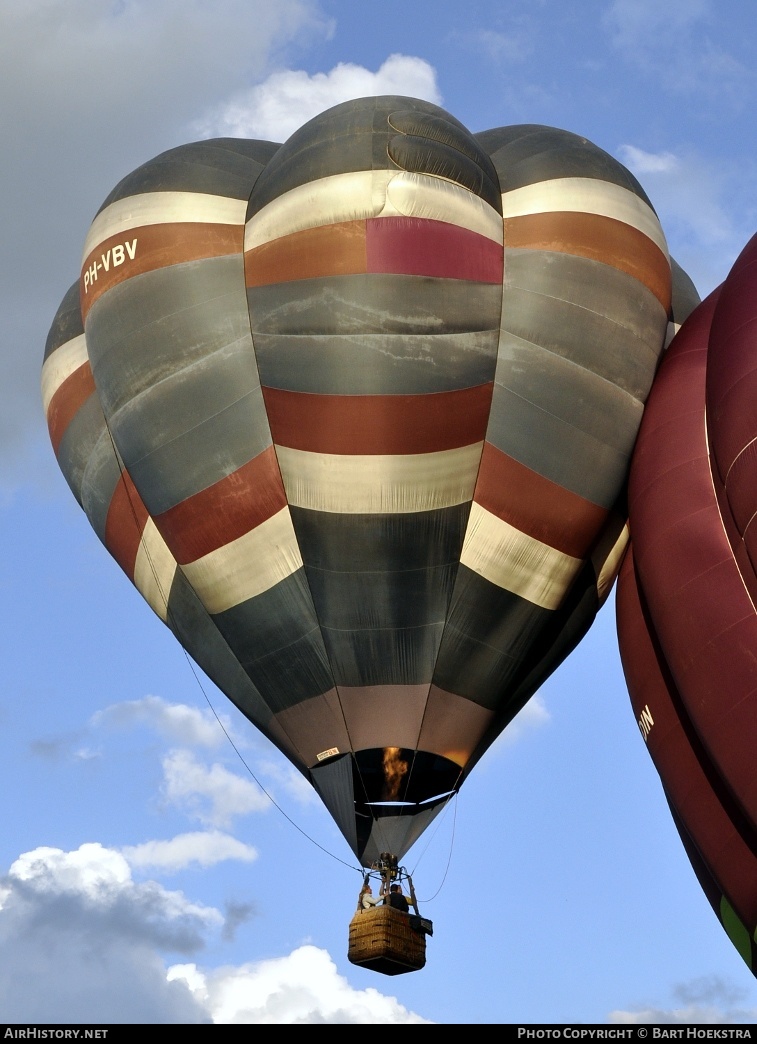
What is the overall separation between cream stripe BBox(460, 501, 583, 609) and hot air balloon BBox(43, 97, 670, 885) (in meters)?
0.03

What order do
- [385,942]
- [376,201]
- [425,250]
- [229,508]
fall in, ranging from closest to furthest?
[385,942] < [425,250] < [376,201] < [229,508]

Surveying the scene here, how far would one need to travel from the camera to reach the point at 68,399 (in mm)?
20953

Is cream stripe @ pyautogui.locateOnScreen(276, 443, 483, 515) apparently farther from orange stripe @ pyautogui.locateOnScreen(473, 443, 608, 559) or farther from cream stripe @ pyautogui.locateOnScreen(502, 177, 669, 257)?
cream stripe @ pyautogui.locateOnScreen(502, 177, 669, 257)

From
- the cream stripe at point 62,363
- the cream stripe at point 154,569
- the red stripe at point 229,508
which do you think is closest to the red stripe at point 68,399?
the cream stripe at point 62,363

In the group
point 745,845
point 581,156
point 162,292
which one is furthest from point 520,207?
point 745,845

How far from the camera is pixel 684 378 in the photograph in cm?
1805

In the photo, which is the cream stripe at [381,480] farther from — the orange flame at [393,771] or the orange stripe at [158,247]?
the orange flame at [393,771]

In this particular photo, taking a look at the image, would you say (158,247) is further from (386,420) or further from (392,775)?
(392,775)

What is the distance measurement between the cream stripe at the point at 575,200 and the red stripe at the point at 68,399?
5.58 metres

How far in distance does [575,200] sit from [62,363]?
22.1ft

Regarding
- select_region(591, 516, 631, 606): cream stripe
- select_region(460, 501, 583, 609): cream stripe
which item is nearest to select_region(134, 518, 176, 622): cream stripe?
select_region(460, 501, 583, 609): cream stripe

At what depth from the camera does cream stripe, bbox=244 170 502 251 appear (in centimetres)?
1819

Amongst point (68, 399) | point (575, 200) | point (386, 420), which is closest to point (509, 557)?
point (386, 420)

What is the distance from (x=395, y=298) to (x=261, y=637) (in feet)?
13.4
